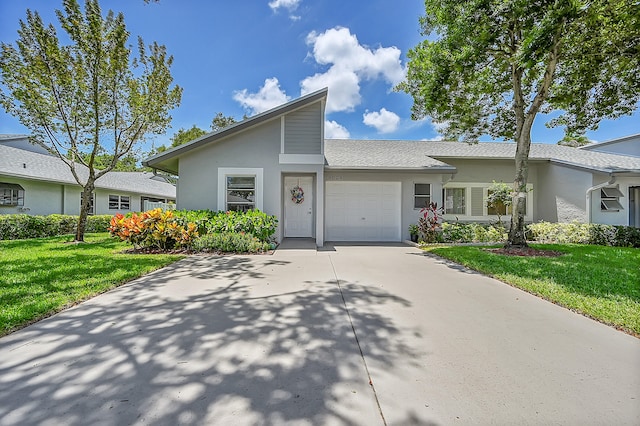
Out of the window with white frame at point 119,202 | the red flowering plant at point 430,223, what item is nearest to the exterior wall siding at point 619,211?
the red flowering plant at point 430,223

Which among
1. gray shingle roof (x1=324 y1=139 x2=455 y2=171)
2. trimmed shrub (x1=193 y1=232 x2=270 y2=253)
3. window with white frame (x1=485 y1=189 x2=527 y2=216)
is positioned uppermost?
gray shingle roof (x1=324 y1=139 x2=455 y2=171)

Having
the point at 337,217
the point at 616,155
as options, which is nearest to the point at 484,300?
the point at 337,217

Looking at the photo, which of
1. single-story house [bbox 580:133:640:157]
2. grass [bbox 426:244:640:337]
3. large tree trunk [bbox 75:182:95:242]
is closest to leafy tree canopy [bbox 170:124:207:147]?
large tree trunk [bbox 75:182:95:242]

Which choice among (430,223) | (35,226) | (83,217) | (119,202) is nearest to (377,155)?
(430,223)

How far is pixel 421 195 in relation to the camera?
11344mm

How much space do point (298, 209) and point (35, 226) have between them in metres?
11.4

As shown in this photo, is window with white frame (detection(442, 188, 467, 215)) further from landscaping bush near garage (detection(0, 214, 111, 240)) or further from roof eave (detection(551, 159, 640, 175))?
landscaping bush near garage (detection(0, 214, 111, 240))

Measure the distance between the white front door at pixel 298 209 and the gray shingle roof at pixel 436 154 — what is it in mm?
1563

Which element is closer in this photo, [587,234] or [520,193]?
[520,193]

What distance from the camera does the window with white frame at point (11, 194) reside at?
11.9m

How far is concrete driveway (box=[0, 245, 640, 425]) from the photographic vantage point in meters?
1.87

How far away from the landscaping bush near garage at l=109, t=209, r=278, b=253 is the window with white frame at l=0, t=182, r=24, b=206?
8.13 meters

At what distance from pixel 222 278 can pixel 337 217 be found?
672 cm

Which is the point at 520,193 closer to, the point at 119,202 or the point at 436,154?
the point at 436,154
